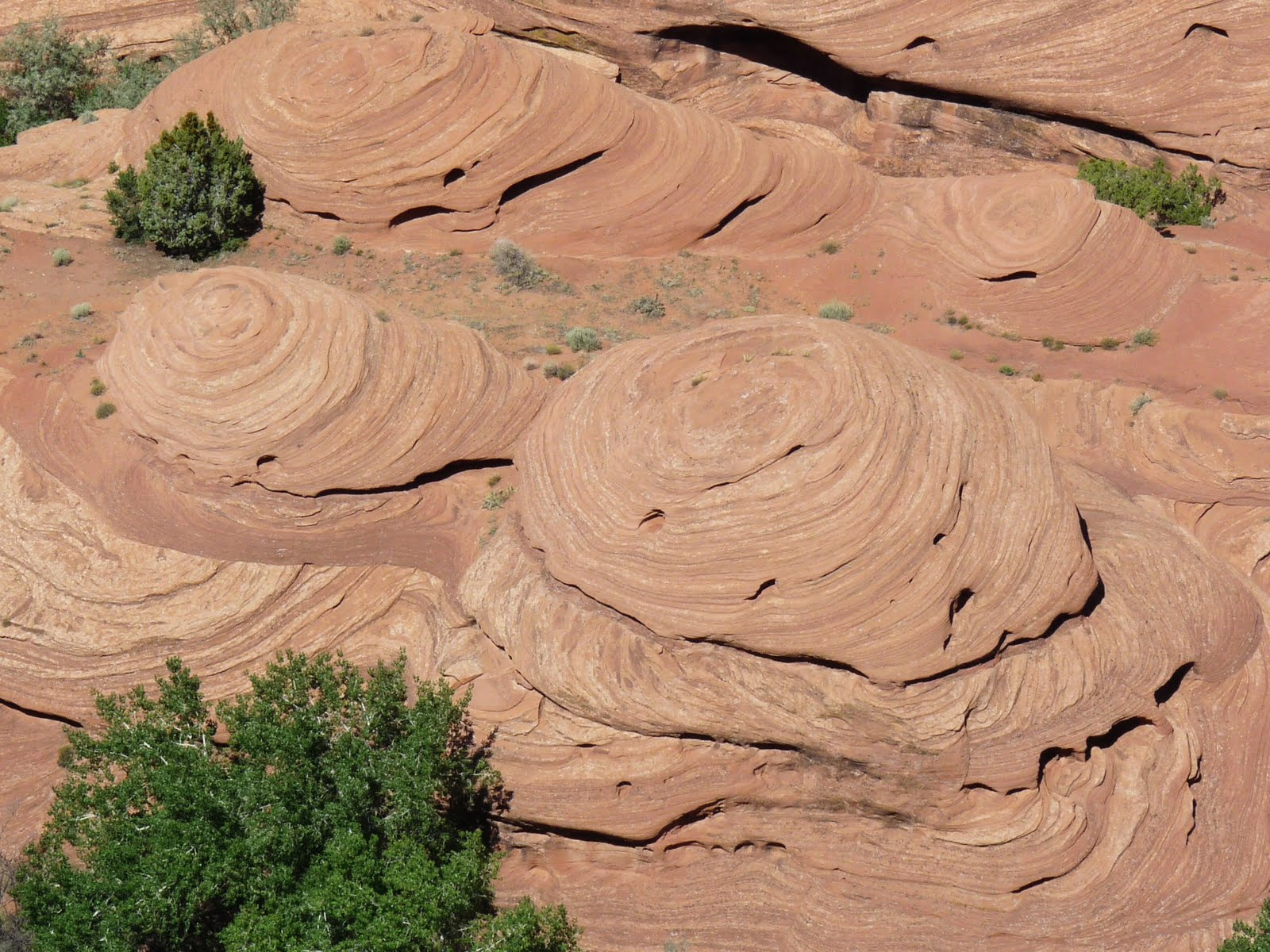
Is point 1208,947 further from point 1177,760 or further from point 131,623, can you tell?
point 131,623

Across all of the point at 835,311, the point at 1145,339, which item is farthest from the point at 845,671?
the point at 1145,339

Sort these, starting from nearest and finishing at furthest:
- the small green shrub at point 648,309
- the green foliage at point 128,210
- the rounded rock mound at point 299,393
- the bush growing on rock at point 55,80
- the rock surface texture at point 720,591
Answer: the rock surface texture at point 720,591
the rounded rock mound at point 299,393
the small green shrub at point 648,309
the green foliage at point 128,210
the bush growing on rock at point 55,80

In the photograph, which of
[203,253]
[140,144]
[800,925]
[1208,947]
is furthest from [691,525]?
[140,144]

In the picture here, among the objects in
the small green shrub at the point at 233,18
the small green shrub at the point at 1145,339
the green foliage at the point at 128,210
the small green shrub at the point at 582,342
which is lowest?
the small green shrub at the point at 1145,339

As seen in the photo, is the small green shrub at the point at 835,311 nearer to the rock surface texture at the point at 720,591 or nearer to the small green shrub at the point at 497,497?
the rock surface texture at the point at 720,591

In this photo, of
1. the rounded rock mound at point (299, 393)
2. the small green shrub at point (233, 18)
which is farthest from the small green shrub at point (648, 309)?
the small green shrub at point (233, 18)

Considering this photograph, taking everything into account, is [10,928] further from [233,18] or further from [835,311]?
[233,18]

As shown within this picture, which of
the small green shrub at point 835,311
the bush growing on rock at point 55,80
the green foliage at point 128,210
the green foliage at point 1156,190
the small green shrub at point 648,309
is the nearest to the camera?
the small green shrub at point 648,309
